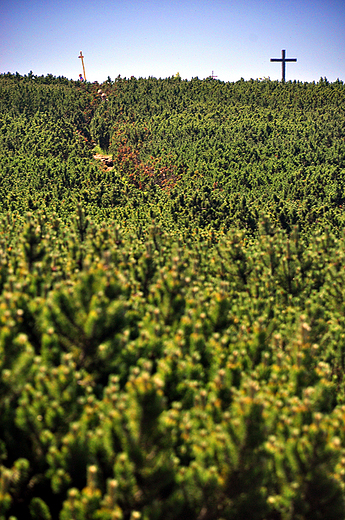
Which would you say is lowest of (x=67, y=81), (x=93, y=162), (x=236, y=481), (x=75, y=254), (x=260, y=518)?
(x=260, y=518)

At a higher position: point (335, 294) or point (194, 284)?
point (194, 284)

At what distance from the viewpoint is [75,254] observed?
10148mm

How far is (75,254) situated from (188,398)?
537 cm

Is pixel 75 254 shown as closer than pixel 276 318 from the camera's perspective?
No

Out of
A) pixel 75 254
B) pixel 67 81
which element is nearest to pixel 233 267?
pixel 75 254

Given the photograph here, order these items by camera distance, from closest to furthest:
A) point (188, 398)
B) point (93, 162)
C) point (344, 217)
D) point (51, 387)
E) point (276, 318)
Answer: point (51, 387)
point (188, 398)
point (276, 318)
point (344, 217)
point (93, 162)

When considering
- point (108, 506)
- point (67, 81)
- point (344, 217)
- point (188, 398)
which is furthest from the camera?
point (67, 81)

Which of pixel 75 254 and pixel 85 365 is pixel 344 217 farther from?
pixel 85 365

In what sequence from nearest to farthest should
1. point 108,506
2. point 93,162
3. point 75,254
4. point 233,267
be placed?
point 108,506 → point 75,254 → point 233,267 → point 93,162

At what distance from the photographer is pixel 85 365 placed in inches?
245

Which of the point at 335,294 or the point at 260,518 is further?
the point at 335,294

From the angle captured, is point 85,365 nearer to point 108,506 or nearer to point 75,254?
point 108,506

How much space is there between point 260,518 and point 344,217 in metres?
16.5

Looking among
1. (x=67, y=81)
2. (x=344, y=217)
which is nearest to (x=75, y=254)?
(x=344, y=217)
